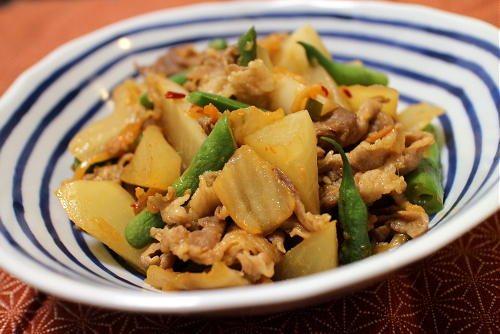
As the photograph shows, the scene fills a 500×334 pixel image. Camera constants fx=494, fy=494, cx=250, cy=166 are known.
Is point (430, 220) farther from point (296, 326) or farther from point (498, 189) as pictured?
point (296, 326)

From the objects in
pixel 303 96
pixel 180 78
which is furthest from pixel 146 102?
pixel 303 96

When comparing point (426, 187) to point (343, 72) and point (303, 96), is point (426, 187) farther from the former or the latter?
point (343, 72)

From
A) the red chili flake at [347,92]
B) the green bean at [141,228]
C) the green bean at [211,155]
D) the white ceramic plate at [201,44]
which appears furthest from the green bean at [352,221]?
the green bean at [141,228]

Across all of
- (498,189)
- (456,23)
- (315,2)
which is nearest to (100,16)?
(315,2)

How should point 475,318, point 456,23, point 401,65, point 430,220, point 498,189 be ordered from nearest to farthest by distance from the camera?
point 498,189
point 475,318
point 430,220
point 456,23
point 401,65

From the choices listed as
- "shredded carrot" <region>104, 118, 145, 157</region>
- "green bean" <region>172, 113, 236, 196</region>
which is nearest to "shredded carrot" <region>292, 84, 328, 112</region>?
"green bean" <region>172, 113, 236, 196</region>

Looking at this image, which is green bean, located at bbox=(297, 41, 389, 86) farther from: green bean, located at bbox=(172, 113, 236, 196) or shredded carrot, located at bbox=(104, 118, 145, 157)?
shredded carrot, located at bbox=(104, 118, 145, 157)

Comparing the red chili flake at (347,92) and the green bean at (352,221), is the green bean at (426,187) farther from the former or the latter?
the red chili flake at (347,92)
